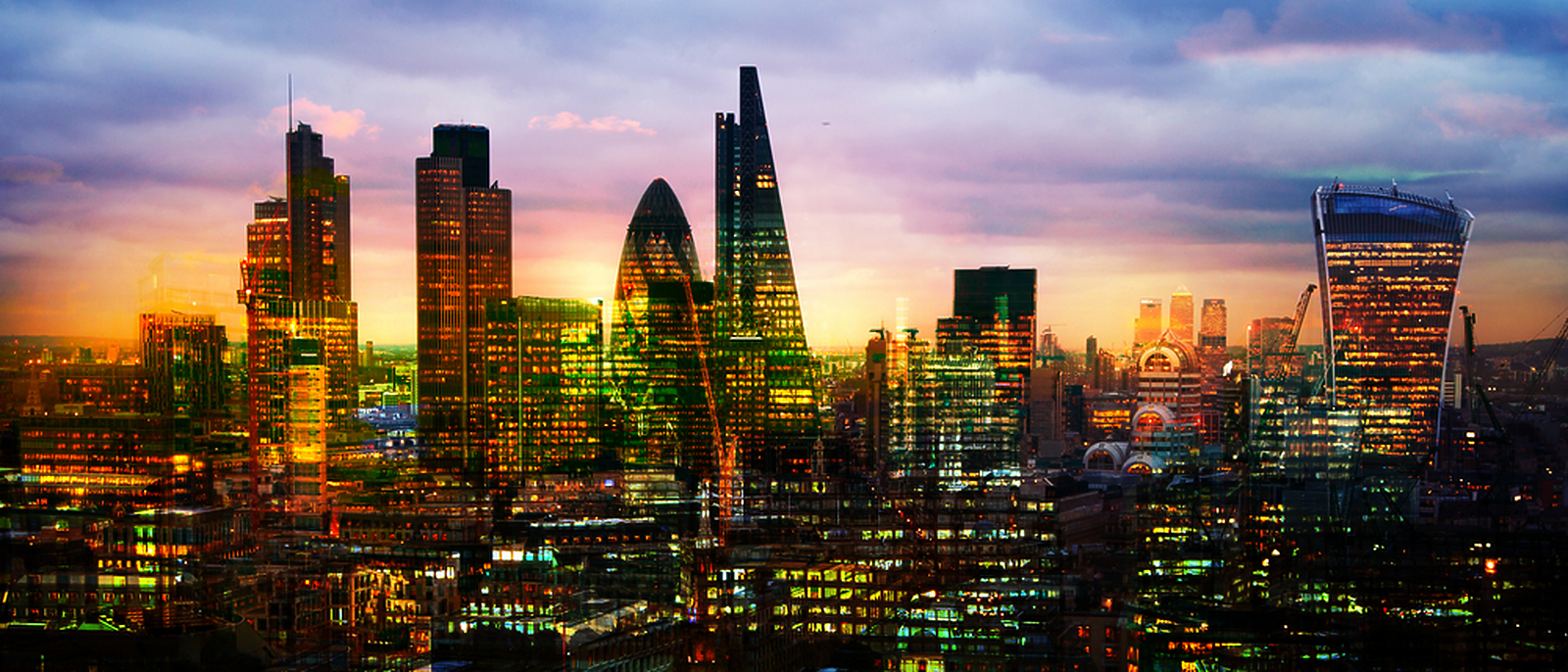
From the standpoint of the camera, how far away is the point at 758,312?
125 ft

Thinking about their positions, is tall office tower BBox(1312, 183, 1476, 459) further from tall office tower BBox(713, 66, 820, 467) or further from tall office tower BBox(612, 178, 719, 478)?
tall office tower BBox(612, 178, 719, 478)

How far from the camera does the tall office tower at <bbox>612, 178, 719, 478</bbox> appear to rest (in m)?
35.3

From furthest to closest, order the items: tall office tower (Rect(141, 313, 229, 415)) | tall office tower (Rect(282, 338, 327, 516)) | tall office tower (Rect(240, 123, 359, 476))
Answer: tall office tower (Rect(240, 123, 359, 476))
tall office tower (Rect(141, 313, 229, 415))
tall office tower (Rect(282, 338, 327, 516))

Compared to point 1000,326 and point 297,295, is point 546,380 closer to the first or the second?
point 297,295

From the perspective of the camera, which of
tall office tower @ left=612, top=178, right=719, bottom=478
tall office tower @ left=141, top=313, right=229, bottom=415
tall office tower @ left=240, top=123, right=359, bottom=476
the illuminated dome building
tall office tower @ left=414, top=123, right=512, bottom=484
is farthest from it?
tall office tower @ left=414, top=123, right=512, bottom=484

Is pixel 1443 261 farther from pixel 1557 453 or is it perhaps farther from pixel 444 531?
pixel 444 531

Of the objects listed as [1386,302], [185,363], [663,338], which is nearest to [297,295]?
[185,363]

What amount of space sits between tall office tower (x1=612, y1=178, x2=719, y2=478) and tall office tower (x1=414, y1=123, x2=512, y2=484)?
12.8 ft

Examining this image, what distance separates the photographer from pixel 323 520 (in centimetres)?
2661

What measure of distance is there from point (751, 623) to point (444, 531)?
30.0 feet

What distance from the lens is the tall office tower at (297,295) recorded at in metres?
30.8

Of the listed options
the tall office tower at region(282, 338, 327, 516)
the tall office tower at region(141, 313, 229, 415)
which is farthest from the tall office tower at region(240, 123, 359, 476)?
the tall office tower at region(141, 313, 229, 415)

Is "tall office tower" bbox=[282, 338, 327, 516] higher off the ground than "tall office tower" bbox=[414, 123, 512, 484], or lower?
lower

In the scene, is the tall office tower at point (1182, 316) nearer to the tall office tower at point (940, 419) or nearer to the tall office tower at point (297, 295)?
the tall office tower at point (940, 419)
